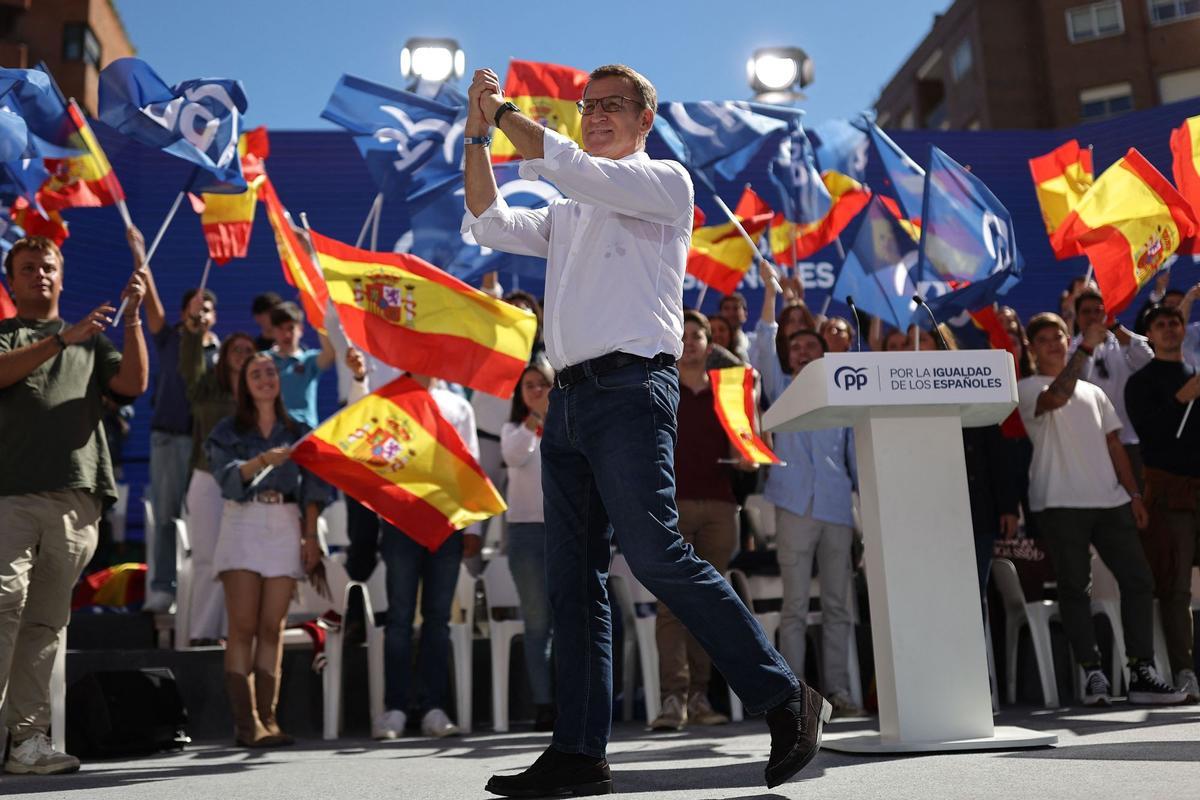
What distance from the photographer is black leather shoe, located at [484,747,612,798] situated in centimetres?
344

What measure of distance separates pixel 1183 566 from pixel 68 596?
5.44 metres

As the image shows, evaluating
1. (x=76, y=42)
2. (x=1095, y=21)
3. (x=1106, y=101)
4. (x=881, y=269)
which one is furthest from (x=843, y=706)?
(x=1095, y=21)

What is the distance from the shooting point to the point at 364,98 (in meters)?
8.62

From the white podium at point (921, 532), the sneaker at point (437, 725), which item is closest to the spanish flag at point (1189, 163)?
the white podium at point (921, 532)

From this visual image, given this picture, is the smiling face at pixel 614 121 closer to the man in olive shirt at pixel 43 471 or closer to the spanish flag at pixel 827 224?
the man in olive shirt at pixel 43 471

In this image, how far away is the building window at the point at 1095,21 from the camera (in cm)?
3462

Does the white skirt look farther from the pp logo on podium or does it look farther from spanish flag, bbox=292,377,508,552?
the pp logo on podium

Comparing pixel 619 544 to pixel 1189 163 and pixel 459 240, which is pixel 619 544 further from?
pixel 459 240

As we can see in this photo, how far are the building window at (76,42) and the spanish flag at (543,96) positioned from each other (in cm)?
2714

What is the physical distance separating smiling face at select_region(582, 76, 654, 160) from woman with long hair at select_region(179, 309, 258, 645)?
3580mm

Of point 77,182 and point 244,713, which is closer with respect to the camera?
point 244,713

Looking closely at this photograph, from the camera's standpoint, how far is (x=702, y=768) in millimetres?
4125

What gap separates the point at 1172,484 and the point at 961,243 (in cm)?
168

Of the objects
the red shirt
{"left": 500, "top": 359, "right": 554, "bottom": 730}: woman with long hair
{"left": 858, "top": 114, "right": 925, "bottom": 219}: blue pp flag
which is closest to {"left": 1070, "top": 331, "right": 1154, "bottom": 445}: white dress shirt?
{"left": 858, "top": 114, "right": 925, "bottom": 219}: blue pp flag
